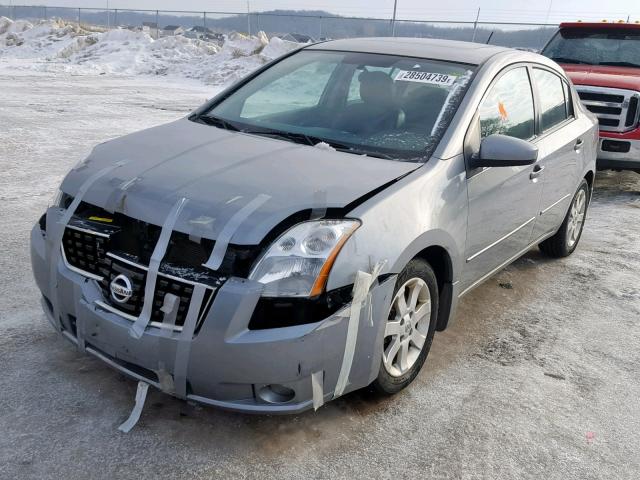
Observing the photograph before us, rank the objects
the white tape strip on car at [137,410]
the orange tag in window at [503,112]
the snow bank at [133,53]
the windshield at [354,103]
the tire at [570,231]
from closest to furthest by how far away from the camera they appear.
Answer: the white tape strip on car at [137,410] → the windshield at [354,103] → the orange tag in window at [503,112] → the tire at [570,231] → the snow bank at [133,53]

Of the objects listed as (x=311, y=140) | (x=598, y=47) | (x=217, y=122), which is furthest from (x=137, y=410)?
(x=598, y=47)

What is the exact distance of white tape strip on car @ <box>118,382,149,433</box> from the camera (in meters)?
2.86

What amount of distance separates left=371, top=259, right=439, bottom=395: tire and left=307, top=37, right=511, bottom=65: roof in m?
1.50

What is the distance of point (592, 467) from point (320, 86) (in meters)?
2.66

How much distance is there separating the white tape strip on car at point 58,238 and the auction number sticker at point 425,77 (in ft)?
5.94

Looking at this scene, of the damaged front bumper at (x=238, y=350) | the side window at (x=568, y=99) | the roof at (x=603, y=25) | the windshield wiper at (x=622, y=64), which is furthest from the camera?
the roof at (x=603, y=25)

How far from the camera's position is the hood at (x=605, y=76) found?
7990mm

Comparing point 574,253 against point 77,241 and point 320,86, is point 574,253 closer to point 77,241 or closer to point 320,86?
point 320,86

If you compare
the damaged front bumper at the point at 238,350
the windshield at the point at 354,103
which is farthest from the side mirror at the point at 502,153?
the damaged front bumper at the point at 238,350

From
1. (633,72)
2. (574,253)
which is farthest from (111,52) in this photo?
(574,253)

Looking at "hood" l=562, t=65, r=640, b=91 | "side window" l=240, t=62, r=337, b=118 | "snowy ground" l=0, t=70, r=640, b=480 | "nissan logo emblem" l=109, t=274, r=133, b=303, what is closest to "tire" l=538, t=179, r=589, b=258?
"snowy ground" l=0, t=70, r=640, b=480

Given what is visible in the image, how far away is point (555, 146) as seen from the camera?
183 inches

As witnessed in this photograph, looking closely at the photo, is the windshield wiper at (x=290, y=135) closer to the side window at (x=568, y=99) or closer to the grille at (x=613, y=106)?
the side window at (x=568, y=99)

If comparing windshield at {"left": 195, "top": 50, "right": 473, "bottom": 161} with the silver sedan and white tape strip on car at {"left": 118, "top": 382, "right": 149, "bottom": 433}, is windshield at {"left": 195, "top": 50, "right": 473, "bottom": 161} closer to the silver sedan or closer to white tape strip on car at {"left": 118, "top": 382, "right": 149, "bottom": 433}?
the silver sedan
